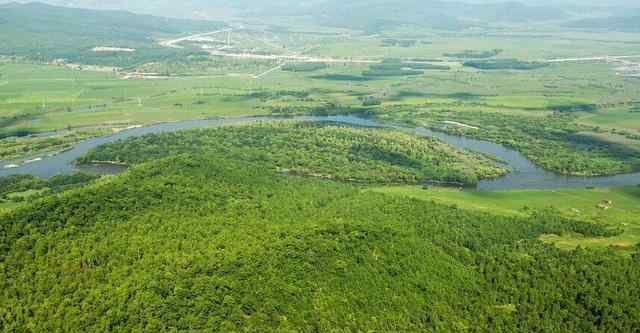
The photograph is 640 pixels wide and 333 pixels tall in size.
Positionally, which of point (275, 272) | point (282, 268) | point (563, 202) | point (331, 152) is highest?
point (331, 152)

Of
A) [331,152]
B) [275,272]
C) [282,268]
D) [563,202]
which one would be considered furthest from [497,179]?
[275,272]

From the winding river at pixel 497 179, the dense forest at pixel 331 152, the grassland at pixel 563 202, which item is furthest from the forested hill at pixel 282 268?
the dense forest at pixel 331 152

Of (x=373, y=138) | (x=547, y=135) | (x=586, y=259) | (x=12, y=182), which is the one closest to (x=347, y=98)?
(x=373, y=138)

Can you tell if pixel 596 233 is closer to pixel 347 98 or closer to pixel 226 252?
pixel 226 252

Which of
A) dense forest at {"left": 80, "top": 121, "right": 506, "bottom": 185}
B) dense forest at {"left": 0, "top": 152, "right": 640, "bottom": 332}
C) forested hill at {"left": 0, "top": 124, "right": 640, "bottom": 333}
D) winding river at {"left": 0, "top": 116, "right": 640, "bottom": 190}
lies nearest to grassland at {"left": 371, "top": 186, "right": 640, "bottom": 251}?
winding river at {"left": 0, "top": 116, "right": 640, "bottom": 190}

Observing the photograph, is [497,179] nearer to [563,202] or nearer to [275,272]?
[563,202]
